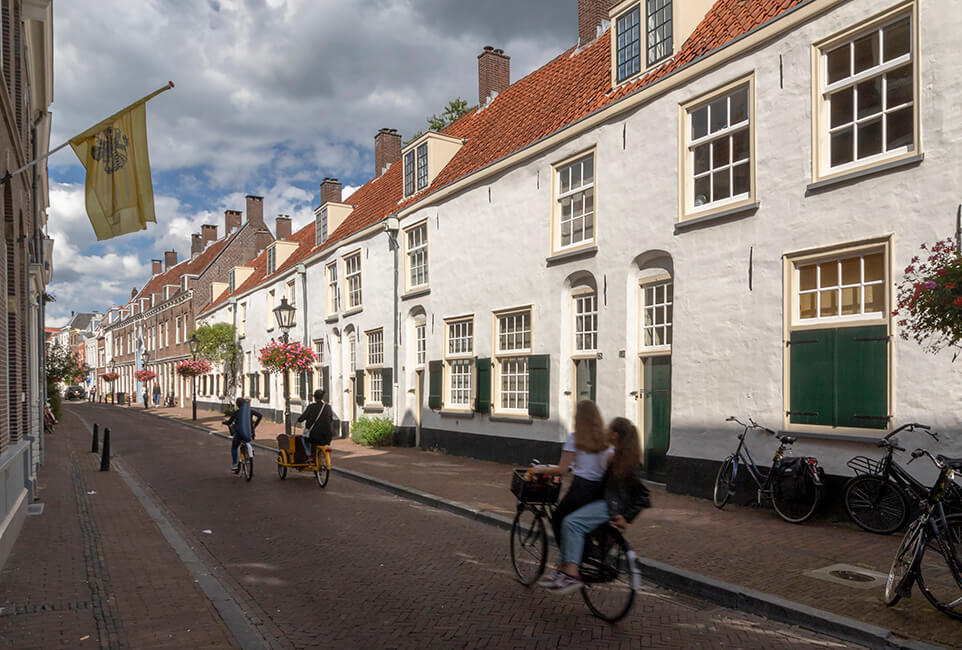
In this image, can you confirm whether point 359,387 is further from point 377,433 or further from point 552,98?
point 552,98

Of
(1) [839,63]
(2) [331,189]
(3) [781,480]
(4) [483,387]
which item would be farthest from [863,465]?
(2) [331,189]

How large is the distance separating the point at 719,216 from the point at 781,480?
3.79m

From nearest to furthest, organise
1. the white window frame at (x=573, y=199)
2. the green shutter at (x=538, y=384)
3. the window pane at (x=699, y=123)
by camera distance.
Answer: the window pane at (x=699, y=123) → the white window frame at (x=573, y=199) → the green shutter at (x=538, y=384)

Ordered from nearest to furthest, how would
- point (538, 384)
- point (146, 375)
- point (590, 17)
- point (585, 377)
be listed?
point (585, 377) < point (538, 384) < point (590, 17) < point (146, 375)

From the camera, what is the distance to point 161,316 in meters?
56.4

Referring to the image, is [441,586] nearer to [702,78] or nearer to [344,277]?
[702,78]

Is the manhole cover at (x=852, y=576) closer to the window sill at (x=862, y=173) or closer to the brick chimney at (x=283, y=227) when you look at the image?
the window sill at (x=862, y=173)

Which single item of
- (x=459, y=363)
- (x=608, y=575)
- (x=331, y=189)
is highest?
(x=331, y=189)

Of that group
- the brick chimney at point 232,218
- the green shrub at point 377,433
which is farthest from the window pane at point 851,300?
the brick chimney at point 232,218

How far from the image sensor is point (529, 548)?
634cm

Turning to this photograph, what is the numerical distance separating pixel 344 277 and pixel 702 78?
15141mm

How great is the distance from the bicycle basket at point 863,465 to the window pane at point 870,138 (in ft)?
11.9

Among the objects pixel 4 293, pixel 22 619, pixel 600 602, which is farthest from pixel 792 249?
pixel 4 293

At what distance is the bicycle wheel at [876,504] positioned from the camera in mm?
7742
